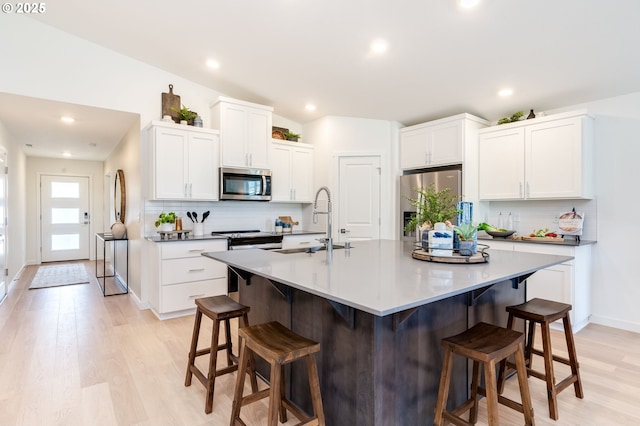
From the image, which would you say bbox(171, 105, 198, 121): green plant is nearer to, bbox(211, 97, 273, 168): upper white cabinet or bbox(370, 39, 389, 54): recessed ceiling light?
bbox(211, 97, 273, 168): upper white cabinet

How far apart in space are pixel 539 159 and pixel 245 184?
3.39m

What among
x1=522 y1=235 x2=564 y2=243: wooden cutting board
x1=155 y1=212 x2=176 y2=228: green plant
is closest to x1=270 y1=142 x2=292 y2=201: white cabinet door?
x1=155 y1=212 x2=176 y2=228: green plant

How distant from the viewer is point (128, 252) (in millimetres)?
4969

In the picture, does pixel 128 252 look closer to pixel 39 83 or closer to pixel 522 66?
pixel 39 83

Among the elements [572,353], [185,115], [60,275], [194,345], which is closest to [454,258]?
[572,353]

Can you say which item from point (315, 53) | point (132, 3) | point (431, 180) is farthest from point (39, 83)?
point (431, 180)

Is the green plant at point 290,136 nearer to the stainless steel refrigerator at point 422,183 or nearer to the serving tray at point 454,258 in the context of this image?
the stainless steel refrigerator at point 422,183

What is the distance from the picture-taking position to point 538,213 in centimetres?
405

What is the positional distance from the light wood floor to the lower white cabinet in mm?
231

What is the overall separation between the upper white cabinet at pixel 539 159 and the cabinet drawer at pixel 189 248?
3207 millimetres

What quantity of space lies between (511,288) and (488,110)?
2.59 meters

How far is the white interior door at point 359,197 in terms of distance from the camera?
4.86m

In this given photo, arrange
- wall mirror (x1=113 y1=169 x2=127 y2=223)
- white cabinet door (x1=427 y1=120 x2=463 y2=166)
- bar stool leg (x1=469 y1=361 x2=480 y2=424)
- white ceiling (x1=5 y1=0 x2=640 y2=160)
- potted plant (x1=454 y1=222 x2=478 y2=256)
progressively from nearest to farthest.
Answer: bar stool leg (x1=469 y1=361 x2=480 y2=424) → potted plant (x1=454 y1=222 x2=478 y2=256) → white ceiling (x1=5 y1=0 x2=640 y2=160) → white cabinet door (x1=427 y1=120 x2=463 y2=166) → wall mirror (x1=113 y1=169 x2=127 y2=223)

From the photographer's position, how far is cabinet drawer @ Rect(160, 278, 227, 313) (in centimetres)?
371
